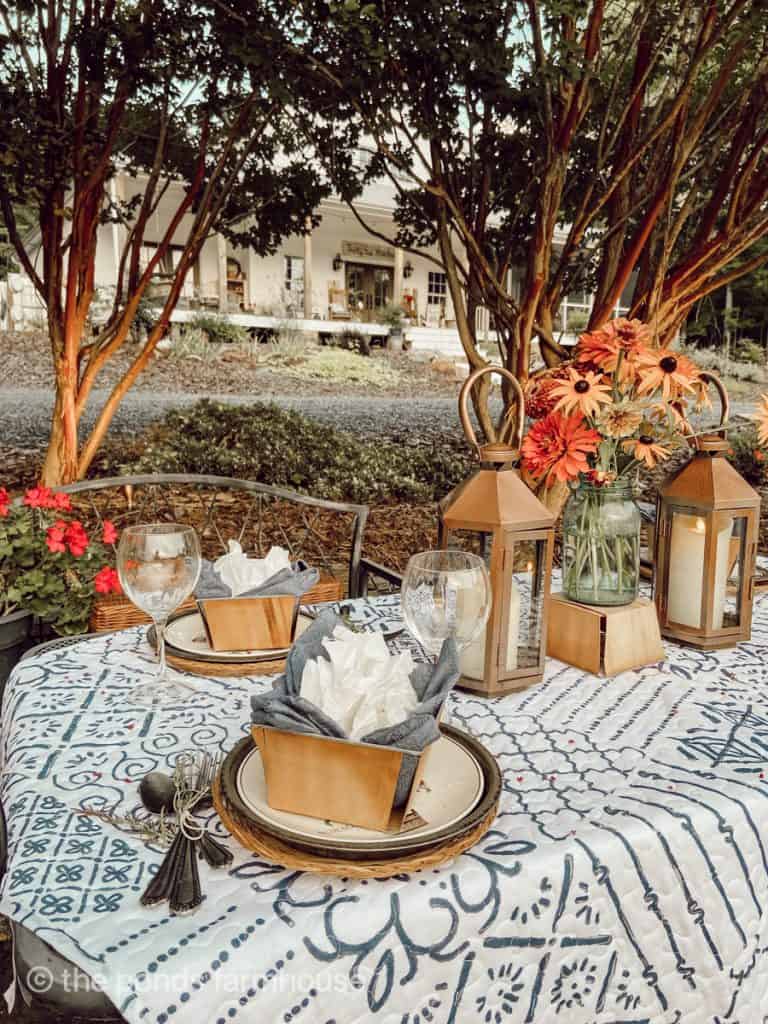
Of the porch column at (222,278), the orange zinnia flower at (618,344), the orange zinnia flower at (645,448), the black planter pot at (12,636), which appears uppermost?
the porch column at (222,278)

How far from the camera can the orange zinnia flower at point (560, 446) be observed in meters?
1.09

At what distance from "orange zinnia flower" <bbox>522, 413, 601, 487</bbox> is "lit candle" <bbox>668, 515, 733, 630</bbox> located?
0.26 m

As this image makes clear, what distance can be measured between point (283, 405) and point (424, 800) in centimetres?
573

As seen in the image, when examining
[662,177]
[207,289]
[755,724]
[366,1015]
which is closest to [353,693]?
[366,1015]

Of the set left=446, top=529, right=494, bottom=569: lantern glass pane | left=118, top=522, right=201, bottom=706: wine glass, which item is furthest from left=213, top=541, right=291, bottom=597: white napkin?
left=446, top=529, right=494, bottom=569: lantern glass pane

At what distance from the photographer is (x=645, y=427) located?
117cm

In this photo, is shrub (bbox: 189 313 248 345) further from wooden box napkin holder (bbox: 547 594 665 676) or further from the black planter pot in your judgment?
wooden box napkin holder (bbox: 547 594 665 676)

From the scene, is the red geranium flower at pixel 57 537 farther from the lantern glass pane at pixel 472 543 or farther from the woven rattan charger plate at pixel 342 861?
the woven rattan charger plate at pixel 342 861

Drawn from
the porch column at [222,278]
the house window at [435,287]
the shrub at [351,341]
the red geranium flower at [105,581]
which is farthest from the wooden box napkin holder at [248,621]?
the house window at [435,287]

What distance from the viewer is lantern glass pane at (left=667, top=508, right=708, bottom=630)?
49.6 inches

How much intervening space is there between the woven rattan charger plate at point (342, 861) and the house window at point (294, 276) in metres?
9.56

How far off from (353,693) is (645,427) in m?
0.68

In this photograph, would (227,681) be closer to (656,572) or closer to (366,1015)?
(366,1015)

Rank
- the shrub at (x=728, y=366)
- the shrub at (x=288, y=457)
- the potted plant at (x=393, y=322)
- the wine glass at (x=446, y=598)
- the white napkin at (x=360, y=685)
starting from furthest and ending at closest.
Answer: the potted plant at (x=393, y=322) → the shrub at (x=728, y=366) → the shrub at (x=288, y=457) → the wine glass at (x=446, y=598) → the white napkin at (x=360, y=685)
